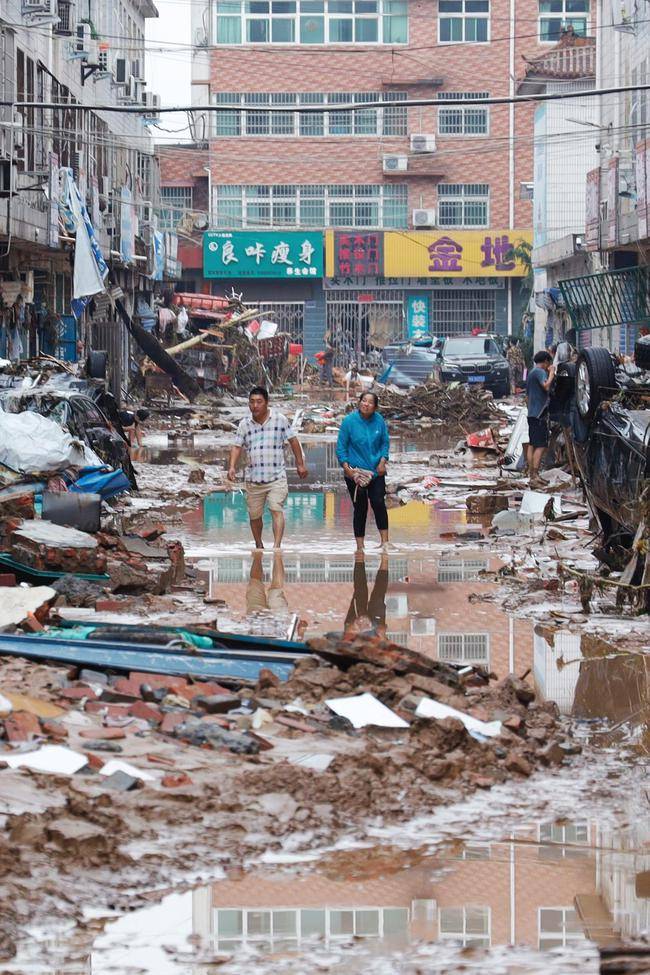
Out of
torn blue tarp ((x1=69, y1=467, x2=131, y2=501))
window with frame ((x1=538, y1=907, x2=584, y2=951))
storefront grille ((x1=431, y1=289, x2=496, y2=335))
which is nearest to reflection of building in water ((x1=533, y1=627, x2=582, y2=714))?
window with frame ((x1=538, y1=907, x2=584, y2=951))

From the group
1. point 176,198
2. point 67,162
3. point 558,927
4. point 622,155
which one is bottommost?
point 558,927

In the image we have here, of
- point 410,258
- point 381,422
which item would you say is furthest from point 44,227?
point 410,258

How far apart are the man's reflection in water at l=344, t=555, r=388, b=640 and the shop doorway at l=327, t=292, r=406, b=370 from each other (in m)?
50.7

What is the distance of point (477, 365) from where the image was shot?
45.0 meters

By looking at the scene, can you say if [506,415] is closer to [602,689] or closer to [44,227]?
[44,227]

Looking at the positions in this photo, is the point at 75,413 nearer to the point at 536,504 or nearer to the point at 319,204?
the point at 536,504

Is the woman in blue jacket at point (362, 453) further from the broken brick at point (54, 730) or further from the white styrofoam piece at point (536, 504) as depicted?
the broken brick at point (54, 730)

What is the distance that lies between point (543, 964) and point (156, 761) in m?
2.28

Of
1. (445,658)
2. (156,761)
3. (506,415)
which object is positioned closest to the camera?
(156,761)

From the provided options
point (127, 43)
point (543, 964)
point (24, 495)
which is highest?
point (127, 43)

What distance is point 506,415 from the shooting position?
38.0 m

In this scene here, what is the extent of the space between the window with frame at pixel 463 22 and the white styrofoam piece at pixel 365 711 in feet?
209

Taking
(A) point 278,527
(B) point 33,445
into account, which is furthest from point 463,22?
(A) point 278,527

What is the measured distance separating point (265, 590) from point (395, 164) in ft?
186
